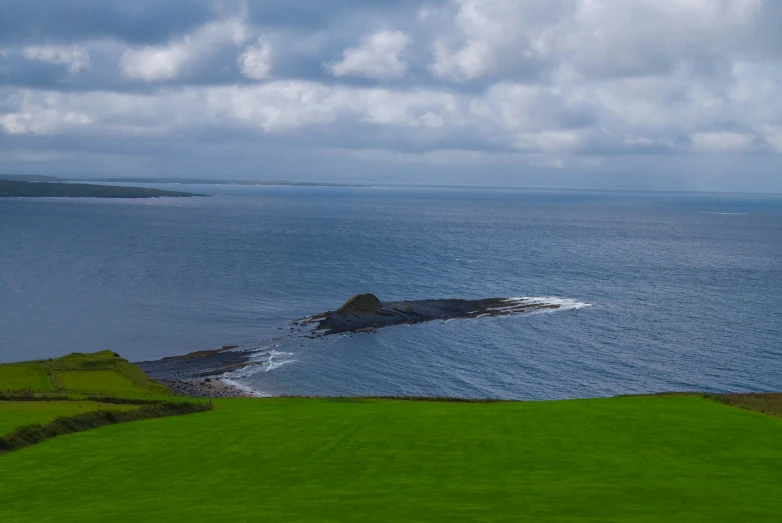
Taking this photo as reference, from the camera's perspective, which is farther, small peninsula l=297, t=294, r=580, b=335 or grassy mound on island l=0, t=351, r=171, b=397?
small peninsula l=297, t=294, r=580, b=335

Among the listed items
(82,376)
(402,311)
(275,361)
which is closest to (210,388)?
(82,376)

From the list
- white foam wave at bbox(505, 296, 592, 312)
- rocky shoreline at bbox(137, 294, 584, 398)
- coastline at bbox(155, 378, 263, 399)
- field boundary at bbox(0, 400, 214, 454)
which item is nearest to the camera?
field boundary at bbox(0, 400, 214, 454)

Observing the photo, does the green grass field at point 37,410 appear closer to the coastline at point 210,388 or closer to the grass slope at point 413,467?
the grass slope at point 413,467

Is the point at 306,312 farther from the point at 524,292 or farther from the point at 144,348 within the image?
the point at 524,292

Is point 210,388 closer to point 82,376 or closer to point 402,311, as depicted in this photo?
point 82,376

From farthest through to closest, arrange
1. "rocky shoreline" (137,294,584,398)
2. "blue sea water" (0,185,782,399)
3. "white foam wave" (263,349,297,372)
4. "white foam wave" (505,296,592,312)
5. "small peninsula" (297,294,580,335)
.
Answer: "white foam wave" (505,296,592,312) → "small peninsula" (297,294,580,335) → "white foam wave" (263,349,297,372) → "blue sea water" (0,185,782,399) → "rocky shoreline" (137,294,584,398)

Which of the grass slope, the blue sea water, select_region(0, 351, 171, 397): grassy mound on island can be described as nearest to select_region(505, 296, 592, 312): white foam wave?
the blue sea water

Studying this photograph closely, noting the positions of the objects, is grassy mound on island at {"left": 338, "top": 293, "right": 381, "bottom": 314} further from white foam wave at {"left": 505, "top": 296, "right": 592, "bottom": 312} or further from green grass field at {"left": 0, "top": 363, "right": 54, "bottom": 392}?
green grass field at {"left": 0, "top": 363, "right": 54, "bottom": 392}
